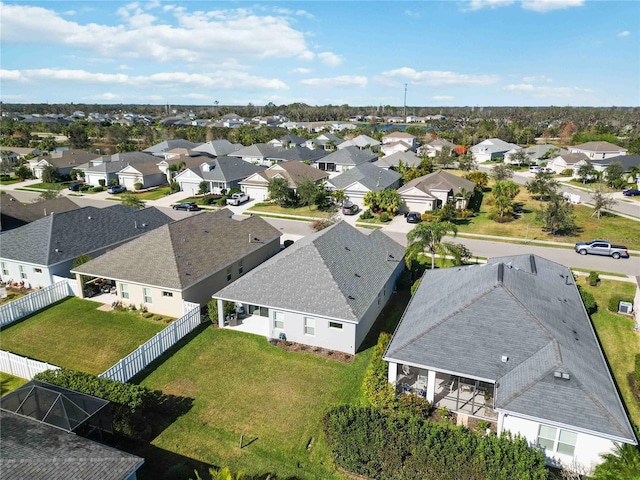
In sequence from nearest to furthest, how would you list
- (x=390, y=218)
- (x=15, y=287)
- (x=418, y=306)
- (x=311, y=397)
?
(x=311, y=397) → (x=418, y=306) → (x=15, y=287) → (x=390, y=218)

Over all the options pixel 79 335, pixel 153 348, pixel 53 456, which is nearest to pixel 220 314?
pixel 153 348

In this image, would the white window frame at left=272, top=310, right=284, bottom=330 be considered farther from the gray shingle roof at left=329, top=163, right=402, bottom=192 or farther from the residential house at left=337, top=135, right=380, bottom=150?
the residential house at left=337, top=135, right=380, bottom=150

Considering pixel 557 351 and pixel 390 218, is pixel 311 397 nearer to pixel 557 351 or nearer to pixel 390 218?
pixel 557 351

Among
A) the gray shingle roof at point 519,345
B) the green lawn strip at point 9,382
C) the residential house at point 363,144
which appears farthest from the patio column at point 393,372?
the residential house at point 363,144

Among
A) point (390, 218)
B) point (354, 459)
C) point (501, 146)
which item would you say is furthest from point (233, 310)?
point (501, 146)

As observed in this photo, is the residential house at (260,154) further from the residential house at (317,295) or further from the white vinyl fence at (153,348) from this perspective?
the white vinyl fence at (153,348)

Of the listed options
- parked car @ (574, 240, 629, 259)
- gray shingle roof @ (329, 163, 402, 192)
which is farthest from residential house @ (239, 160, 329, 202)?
parked car @ (574, 240, 629, 259)
